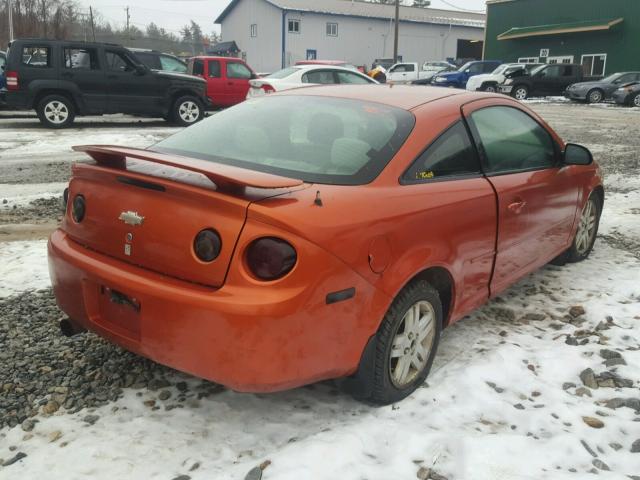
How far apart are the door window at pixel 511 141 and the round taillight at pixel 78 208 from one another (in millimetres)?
2169

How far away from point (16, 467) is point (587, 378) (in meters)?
2.73

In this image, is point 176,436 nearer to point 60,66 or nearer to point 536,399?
point 536,399

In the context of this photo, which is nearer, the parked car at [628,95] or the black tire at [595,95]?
the parked car at [628,95]

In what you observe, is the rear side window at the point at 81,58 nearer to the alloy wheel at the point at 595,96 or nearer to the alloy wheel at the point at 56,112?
the alloy wheel at the point at 56,112

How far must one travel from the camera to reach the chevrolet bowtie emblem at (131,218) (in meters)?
2.56

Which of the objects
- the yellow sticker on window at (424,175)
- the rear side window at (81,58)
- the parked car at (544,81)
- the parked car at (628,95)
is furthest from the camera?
the parked car at (544,81)

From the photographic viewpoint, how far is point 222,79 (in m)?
16.7

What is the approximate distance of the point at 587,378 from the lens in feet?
10.4

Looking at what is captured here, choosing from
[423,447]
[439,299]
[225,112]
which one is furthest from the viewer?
[225,112]

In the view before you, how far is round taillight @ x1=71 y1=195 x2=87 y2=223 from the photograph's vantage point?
113 inches

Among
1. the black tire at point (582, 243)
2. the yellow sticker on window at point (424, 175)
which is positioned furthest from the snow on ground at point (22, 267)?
the black tire at point (582, 243)

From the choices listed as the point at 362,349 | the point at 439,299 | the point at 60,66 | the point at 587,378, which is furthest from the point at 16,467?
the point at 60,66

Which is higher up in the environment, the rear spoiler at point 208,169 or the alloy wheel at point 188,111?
the rear spoiler at point 208,169

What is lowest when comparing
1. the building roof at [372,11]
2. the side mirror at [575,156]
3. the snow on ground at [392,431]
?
the snow on ground at [392,431]
